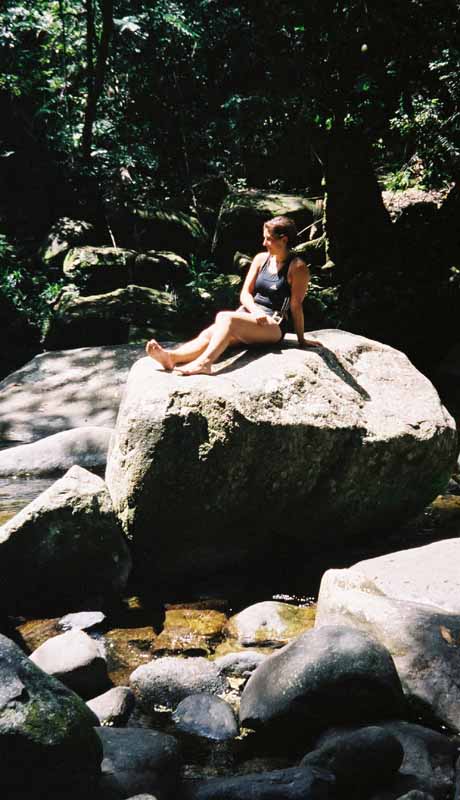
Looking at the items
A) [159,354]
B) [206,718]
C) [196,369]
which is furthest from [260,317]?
[206,718]

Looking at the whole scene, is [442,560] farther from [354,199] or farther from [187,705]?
[354,199]

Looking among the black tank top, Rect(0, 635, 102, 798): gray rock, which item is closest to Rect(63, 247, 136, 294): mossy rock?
the black tank top

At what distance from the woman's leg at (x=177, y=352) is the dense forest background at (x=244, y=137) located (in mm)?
4203

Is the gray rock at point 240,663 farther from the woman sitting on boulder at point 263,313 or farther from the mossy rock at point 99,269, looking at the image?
the mossy rock at point 99,269

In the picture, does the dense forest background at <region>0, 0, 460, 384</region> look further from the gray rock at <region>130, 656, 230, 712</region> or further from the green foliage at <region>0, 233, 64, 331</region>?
the gray rock at <region>130, 656, 230, 712</region>

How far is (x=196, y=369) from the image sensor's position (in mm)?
5012

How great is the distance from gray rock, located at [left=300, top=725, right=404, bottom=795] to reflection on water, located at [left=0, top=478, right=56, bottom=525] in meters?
3.66

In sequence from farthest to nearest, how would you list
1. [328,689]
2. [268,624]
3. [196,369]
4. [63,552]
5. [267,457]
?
1. [196,369]
2. [267,457]
3. [63,552]
4. [268,624]
5. [328,689]

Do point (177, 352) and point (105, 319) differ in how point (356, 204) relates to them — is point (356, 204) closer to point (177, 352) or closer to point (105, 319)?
point (105, 319)

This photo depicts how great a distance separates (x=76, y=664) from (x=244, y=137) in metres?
12.3

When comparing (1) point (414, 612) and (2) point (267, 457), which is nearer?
(1) point (414, 612)

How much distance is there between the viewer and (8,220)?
13.8 m

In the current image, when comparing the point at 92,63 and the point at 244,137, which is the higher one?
the point at 92,63

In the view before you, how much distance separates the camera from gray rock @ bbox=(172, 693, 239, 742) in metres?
3.34
